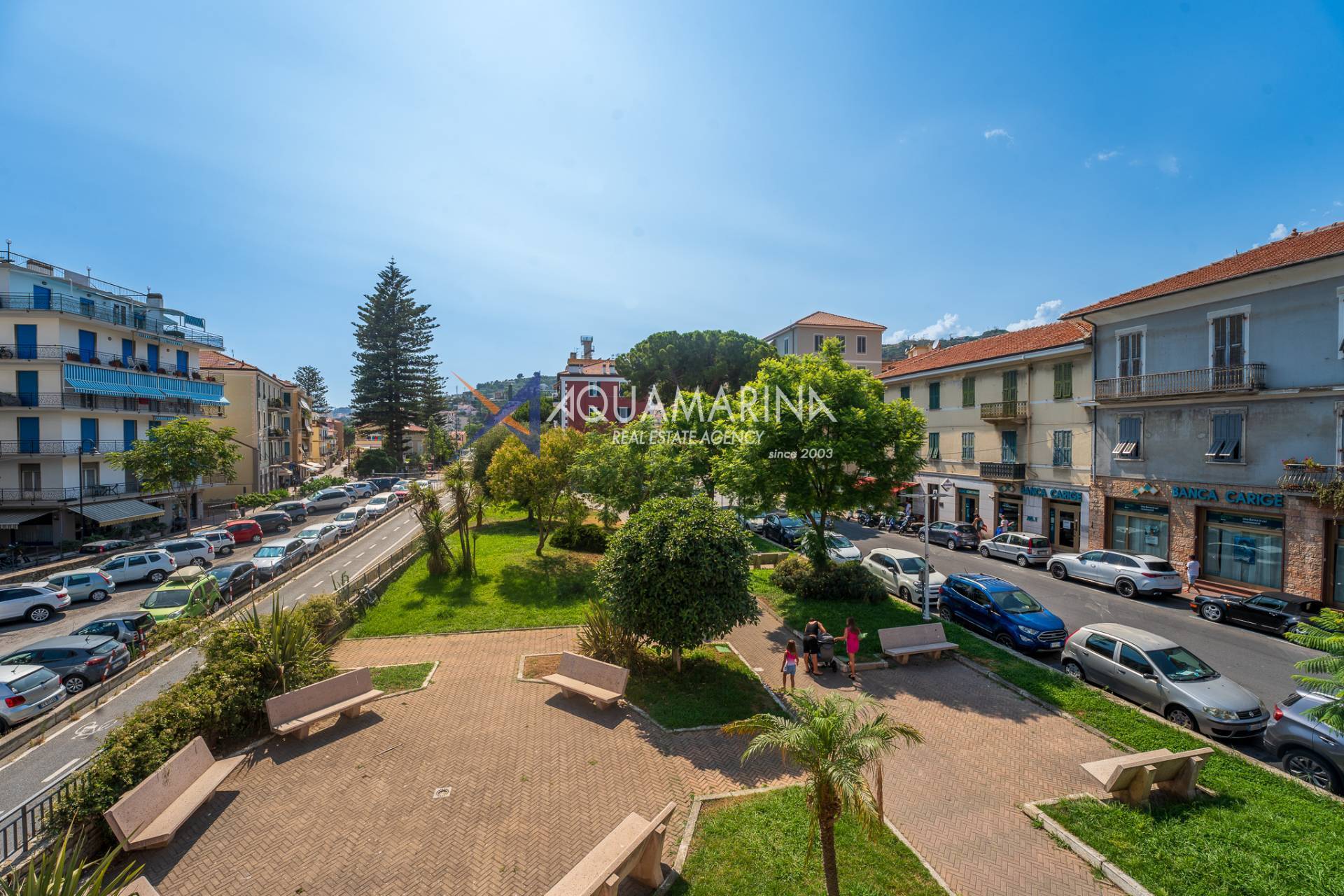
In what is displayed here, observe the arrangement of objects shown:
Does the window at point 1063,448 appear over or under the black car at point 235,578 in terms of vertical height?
over

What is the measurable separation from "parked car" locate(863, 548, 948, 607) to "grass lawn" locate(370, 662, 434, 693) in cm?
1351

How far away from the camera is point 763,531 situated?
3100 centimetres

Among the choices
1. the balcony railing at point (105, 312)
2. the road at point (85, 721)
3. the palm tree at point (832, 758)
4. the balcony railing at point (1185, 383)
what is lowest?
the road at point (85, 721)

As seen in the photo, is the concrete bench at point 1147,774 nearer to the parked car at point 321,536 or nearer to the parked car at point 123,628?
the parked car at point 123,628

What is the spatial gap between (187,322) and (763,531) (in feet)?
137

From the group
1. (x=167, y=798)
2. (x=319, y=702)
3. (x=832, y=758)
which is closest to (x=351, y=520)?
(x=319, y=702)

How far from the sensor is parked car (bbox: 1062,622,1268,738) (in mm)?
9812

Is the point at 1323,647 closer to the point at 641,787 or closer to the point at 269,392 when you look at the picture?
the point at 641,787

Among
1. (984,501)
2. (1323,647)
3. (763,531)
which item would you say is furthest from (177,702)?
(984,501)

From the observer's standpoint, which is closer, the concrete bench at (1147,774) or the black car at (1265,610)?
the concrete bench at (1147,774)

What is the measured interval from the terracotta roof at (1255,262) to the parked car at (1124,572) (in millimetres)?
9908

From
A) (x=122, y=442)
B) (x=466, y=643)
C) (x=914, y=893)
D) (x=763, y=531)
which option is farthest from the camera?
(x=122, y=442)

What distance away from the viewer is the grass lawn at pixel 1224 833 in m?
6.18

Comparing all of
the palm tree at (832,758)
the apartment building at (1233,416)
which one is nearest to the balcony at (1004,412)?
the apartment building at (1233,416)
